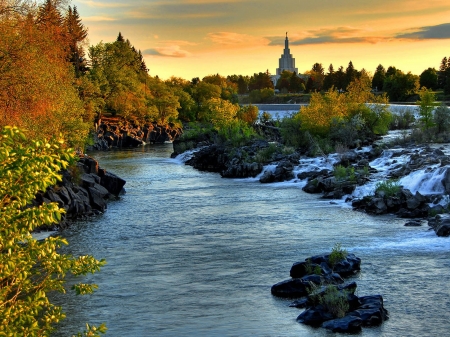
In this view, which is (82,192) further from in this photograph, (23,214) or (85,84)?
(85,84)

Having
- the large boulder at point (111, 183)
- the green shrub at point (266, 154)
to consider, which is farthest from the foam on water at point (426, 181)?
the large boulder at point (111, 183)

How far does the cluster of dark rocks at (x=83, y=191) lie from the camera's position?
33344 mm

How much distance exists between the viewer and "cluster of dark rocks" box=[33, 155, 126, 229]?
1313 inches

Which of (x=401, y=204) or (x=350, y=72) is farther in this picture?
(x=350, y=72)

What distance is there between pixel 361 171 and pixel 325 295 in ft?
85.1

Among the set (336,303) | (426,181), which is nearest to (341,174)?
(426,181)

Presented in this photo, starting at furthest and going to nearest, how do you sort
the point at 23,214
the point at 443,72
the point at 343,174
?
the point at 443,72 < the point at 343,174 < the point at 23,214

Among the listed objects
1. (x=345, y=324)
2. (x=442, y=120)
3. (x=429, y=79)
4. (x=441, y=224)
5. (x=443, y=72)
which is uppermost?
(x=443, y=72)

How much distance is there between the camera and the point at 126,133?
3851 inches

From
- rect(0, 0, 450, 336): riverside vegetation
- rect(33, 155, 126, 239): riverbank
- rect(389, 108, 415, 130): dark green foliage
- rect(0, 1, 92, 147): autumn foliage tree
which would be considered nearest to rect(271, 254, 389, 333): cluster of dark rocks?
rect(0, 0, 450, 336): riverside vegetation

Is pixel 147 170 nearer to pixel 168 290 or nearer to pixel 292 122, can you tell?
pixel 292 122

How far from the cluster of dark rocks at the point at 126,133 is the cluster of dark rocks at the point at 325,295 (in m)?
69.8

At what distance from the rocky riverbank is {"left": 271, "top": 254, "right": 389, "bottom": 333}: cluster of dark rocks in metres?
7.86

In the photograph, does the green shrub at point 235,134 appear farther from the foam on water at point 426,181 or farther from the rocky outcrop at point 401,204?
the rocky outcrop at point 401,204
